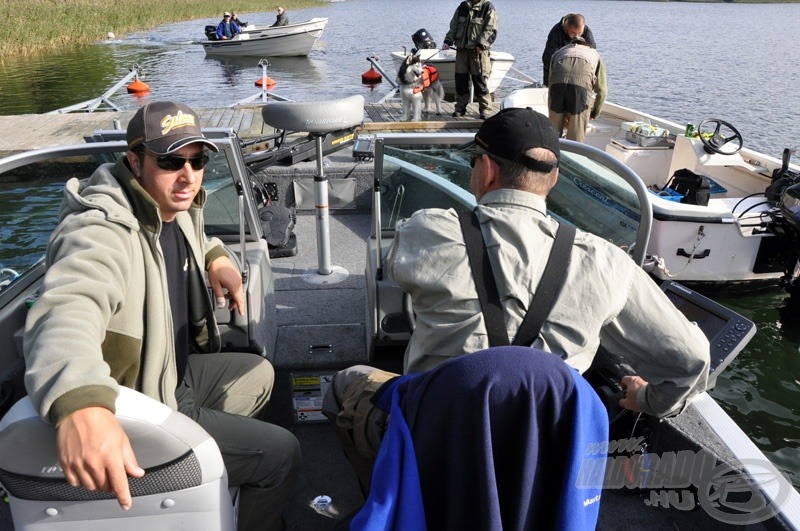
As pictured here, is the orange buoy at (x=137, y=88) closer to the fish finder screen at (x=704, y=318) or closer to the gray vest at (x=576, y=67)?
the gray vest at (x=576, y=67)

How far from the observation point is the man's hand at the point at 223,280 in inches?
84.4

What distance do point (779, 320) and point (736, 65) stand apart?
761 inches

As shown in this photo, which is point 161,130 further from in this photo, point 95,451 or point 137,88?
point 137,88

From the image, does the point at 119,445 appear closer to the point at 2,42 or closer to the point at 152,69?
the point at 152,69

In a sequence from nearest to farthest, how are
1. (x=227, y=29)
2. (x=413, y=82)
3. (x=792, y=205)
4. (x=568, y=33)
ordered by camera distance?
(x=792, y=205)
(x=568, y=33)
(x=413, y=82)
(x=227, y=29)

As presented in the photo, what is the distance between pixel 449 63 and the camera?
497 inches

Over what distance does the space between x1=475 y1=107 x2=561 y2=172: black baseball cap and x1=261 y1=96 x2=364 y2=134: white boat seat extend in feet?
5.01

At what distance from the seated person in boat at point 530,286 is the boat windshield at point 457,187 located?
1.22 metres

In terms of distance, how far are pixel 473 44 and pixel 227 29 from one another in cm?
1772

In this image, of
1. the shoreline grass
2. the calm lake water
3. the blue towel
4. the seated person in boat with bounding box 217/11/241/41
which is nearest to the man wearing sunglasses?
the blue towel

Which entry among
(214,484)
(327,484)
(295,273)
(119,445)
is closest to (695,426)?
(327,484)

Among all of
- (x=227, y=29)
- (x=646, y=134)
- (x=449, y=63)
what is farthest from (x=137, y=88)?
(x=646, y=134)

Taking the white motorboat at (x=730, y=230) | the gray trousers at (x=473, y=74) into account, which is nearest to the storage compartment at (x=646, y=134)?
the white motorboat at (x=730, y=230)

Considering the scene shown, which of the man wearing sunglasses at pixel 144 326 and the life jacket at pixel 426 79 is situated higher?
the man wearing sunglasses at pixel 144 326
